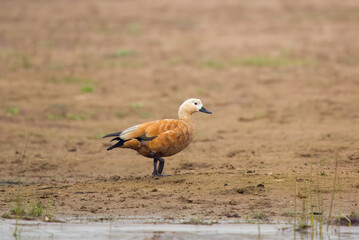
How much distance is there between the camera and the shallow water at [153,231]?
6.52 meters

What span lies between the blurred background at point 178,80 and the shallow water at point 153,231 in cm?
231

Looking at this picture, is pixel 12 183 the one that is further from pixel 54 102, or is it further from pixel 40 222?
pixel 54 102

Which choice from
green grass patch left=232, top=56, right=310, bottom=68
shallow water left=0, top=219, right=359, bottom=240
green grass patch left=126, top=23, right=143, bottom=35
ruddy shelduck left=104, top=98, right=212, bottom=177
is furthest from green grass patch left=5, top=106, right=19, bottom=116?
green grass patch left=126, top=23, right=143, bottom=35

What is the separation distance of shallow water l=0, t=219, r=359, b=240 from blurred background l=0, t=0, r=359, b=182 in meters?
2.31

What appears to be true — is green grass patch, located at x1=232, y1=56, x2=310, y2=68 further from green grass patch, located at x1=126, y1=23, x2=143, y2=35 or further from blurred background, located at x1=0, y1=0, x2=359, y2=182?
green grass patch, located at x1=126, y1=23, x2=143, y2=35

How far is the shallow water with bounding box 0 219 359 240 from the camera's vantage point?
6.52m

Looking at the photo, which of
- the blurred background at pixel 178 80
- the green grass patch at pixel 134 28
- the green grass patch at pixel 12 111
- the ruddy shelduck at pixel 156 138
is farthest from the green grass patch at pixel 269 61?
the ruddy shelduck at pixel 156 138

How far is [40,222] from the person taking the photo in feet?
22.9

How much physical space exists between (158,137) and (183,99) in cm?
718

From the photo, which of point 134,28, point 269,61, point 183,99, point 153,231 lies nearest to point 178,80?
point 183,99

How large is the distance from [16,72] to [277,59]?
21.6 ft

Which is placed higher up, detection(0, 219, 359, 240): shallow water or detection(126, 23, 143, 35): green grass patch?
detection(126, 23, 143, 35): green grass patch

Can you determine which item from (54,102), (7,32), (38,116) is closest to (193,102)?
(38,116)

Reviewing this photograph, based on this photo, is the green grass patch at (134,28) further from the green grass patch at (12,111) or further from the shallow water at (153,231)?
the shallow water at (153,231)
